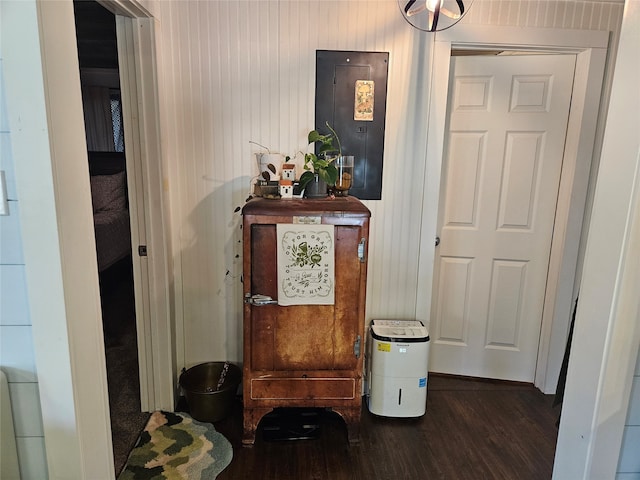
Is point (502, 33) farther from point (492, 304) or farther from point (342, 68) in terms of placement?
point (492, 304)

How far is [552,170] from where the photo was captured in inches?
97.1

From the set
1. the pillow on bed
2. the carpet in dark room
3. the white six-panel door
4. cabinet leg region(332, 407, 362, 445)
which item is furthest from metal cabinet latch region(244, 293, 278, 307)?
the pillow on bed

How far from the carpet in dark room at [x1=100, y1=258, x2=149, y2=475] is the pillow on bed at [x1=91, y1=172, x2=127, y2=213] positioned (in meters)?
0.71

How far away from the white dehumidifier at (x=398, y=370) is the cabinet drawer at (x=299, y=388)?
0.30 m

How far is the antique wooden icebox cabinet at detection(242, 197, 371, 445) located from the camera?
1872mm

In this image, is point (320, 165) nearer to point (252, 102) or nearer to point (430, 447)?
point (252, 102)

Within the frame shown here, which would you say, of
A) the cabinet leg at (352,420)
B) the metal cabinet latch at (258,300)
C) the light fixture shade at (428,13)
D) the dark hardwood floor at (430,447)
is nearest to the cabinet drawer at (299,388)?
the cabinet leg at (352,420)

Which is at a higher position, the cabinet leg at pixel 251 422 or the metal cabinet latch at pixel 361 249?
the metal cabinet latch at pixel 361 249

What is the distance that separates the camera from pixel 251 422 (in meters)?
2.05

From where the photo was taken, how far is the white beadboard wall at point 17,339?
1.14 metres

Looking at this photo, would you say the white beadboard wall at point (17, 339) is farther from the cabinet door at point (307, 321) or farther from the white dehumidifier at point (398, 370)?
the white dehumidifier at point (398, 370)

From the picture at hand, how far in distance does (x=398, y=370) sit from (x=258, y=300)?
0.93 metres

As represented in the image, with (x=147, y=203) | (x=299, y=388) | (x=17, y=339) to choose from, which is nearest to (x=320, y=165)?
(x=147, y=203)

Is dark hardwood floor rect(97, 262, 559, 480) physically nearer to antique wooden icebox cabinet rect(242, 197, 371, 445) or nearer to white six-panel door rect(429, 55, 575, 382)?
antique wooden icebox cabinet rect(242, 197, 371, 445)
